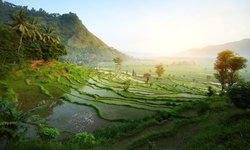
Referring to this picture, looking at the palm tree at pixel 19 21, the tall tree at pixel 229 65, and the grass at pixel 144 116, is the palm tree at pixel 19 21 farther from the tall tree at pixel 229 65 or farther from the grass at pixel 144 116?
the tall tree at pixel 229 65

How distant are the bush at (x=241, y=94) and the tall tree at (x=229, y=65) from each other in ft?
84.0

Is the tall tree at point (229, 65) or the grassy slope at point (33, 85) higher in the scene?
the tall tree at point (229, 65)

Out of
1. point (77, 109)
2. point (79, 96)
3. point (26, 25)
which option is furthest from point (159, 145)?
point (26, 25)

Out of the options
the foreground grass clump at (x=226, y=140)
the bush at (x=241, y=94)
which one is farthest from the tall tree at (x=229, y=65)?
the foreground grass clump at (x=226, y=140)

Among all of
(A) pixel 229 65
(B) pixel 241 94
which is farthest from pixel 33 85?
(A) pixel 229 65

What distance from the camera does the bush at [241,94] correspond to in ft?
36.9

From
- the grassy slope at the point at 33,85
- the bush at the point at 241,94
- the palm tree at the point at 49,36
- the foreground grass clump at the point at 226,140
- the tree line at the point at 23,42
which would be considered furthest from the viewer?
the palm tree at the point at 49,36

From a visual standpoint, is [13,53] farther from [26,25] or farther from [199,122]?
[199,122]

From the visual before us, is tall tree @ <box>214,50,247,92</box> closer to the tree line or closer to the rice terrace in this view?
the rice terrace

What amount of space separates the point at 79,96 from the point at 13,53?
23.0m

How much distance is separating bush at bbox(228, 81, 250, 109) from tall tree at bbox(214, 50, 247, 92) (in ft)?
84.0

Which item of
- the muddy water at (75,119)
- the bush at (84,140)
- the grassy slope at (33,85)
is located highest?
the grassy slope at (33,85)

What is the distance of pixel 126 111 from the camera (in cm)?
2370

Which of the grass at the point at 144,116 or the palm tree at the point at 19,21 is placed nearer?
the grass at the point at 144,116
